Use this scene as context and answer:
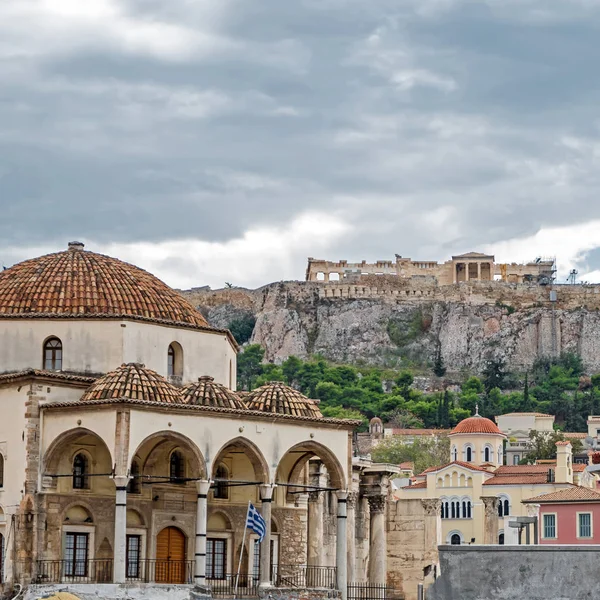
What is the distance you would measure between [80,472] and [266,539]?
216 inches

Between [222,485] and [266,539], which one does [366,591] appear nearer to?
[266,539]

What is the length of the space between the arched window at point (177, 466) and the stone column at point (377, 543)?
26.0 ft

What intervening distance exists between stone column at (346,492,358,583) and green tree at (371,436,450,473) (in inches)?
2336

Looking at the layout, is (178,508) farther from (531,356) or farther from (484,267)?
(484,267)

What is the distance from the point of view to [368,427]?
13800 cm

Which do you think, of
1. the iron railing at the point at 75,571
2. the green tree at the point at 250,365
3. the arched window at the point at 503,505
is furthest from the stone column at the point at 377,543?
the green tree at the point at 250,365

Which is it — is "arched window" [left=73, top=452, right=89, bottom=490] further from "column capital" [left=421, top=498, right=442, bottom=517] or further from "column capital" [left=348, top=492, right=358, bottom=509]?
"column capital" [left=421, top=498, right=442, bottom=517]

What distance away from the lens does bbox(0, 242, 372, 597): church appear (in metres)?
46.9

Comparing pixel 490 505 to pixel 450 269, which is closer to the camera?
pixel 490 505

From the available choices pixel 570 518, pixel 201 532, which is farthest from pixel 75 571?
pixel 570 518

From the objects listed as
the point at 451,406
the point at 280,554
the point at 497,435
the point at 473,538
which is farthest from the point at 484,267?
the point at 280,554

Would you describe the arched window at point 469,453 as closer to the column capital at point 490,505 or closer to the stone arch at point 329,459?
the column capital at point 490,505

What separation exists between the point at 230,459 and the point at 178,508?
8.76 ft

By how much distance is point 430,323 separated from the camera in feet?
541
